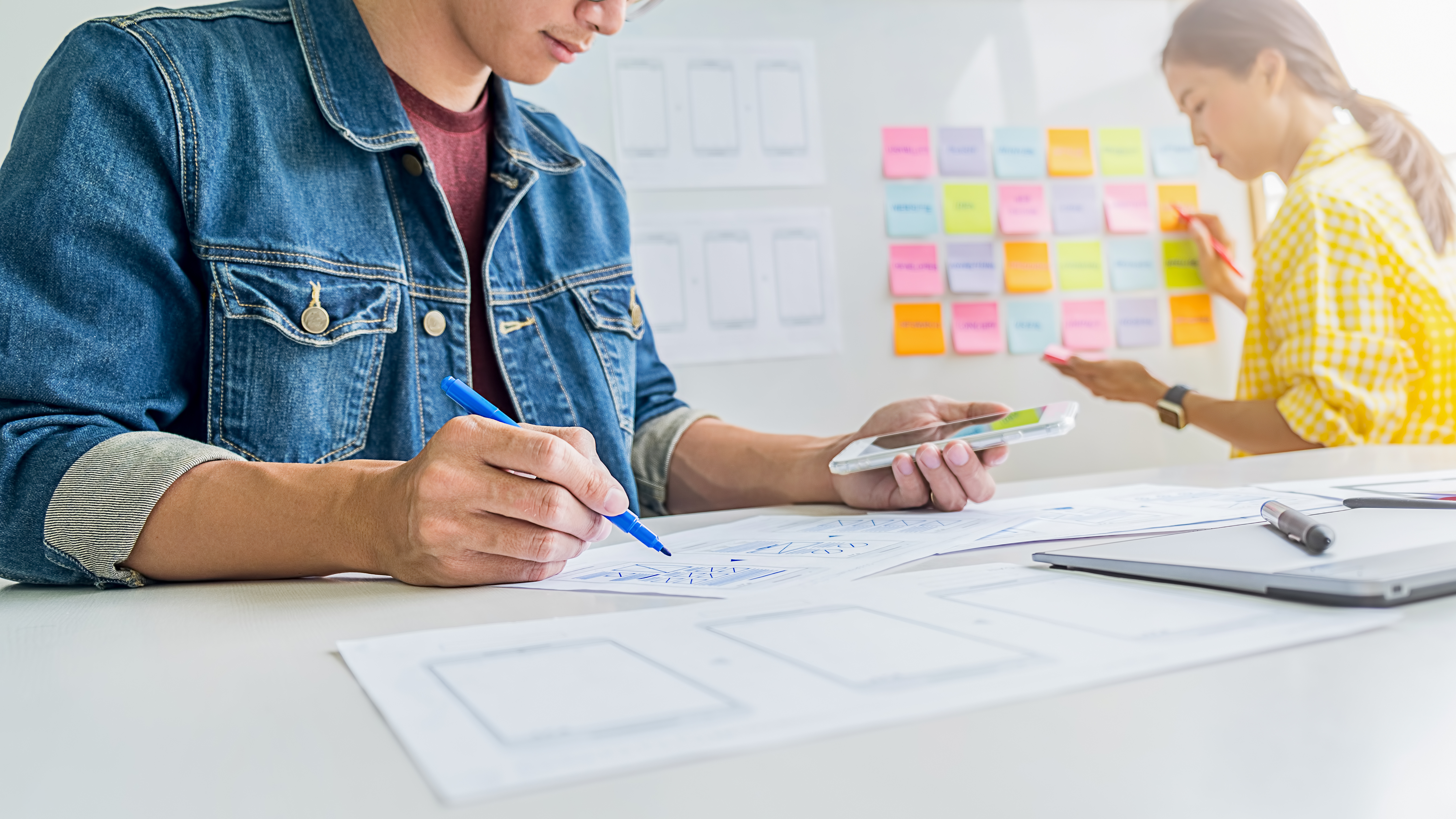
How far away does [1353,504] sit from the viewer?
22.7 inches

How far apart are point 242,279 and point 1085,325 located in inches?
55.5

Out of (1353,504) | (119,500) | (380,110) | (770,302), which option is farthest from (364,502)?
(770,302)

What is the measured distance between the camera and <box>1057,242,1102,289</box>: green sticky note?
1695 mm

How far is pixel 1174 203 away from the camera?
1786mm

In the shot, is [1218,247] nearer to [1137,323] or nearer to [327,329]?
[1137,323]

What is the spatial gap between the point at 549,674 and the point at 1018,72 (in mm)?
1631

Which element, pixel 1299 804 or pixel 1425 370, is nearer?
pixel 1299 804

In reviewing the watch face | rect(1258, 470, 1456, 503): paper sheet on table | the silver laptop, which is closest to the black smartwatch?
the watch face

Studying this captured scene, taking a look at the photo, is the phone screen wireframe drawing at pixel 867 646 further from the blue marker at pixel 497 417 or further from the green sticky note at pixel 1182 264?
the green sticky note at pixel 1182 264

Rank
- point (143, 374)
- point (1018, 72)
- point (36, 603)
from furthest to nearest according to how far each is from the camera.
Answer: point (1018, 72), point (143, 374), point (36, 603)

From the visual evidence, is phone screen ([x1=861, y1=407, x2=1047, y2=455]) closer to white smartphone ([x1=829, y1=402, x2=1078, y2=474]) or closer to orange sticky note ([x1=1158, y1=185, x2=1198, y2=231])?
white smartphone ([x1=829, y1=402, x2=1078, y2=474])

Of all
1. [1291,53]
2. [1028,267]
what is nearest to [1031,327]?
[1028,267]

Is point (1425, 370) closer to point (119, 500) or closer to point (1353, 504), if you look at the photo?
point (1353, 504)

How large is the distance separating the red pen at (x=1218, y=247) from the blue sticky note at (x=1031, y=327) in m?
0.32
